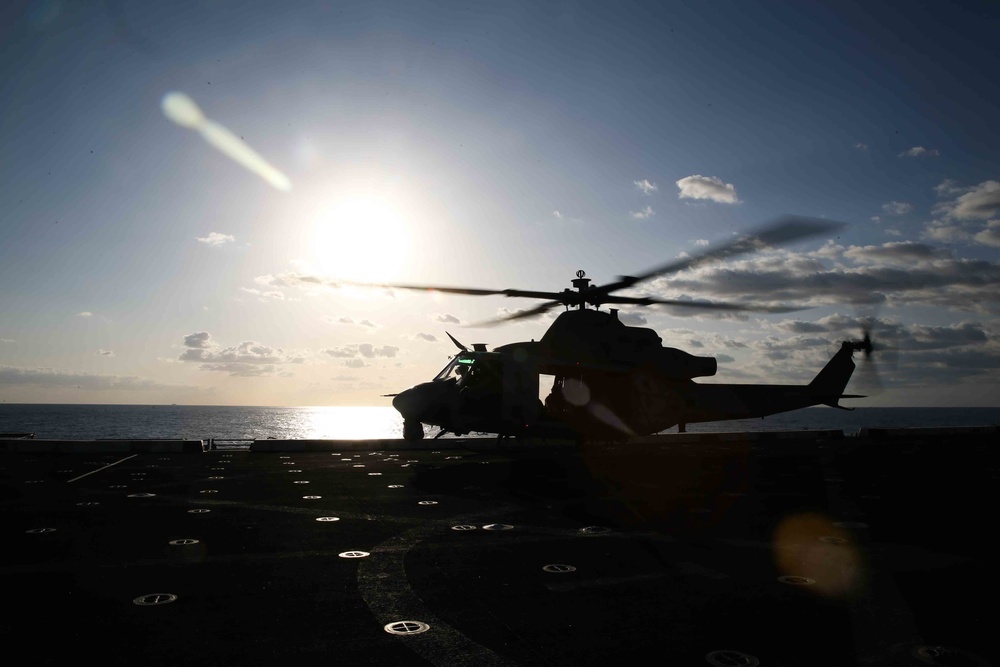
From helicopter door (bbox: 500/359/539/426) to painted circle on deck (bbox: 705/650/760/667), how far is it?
15.2 m

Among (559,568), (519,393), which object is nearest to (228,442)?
(519,393)

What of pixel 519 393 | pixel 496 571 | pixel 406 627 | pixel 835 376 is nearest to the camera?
pixel 406 627

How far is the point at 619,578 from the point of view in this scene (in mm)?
6000

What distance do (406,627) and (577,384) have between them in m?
16.3

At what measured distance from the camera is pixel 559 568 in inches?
249

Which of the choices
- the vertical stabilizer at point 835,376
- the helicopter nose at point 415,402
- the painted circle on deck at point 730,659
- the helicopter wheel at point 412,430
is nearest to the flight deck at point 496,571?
the painted circle on deck at point 730,659

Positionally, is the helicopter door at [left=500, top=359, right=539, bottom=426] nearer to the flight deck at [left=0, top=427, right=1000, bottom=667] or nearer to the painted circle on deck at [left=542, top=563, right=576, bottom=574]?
the flight deck at [left=0, top=427, right=1000, bottom=667]

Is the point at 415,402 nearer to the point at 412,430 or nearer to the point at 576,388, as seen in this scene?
the point at 412,430

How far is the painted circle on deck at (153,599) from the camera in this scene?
16.9 ft

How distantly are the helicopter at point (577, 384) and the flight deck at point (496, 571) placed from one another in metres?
5.52

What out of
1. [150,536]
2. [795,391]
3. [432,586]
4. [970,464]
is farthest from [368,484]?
[795,391]

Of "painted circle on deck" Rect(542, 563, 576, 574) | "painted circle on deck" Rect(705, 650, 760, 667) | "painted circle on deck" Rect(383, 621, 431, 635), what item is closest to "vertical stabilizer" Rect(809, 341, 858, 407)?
"painted circle on deck" Rect(542, 563, 576, 574)

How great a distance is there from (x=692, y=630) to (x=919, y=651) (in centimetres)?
149

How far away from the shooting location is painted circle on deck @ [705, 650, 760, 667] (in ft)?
13.0
